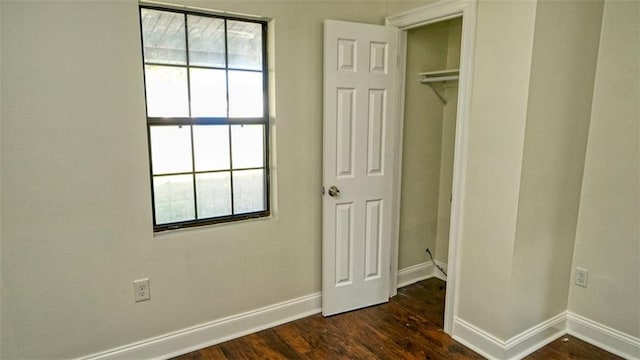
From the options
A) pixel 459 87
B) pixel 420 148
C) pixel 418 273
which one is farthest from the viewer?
pixel 418 273

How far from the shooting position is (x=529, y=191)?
7.50 ft

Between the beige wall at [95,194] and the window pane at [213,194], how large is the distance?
0.12 meters

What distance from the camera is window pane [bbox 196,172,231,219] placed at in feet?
8.09

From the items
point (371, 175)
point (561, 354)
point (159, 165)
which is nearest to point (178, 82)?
point (159, 165)

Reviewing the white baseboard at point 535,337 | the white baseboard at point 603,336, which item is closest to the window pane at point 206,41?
the white baseboard at point 535,337

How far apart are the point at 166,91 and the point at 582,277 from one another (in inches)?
117

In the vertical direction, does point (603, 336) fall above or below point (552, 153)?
below

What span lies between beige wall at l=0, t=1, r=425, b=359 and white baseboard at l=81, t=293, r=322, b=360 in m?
0.05

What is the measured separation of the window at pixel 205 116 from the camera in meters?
2.26

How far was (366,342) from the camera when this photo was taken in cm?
260

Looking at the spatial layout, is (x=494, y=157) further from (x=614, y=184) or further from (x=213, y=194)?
(x=213, y=194)

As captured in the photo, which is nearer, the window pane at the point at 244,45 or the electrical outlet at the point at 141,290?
the electrical outlet at the point at 141,290

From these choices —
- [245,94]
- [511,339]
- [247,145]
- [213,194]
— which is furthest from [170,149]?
[511,339]

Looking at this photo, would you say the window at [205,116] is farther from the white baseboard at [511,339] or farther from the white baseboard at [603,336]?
the white baseboard at [603,336]
